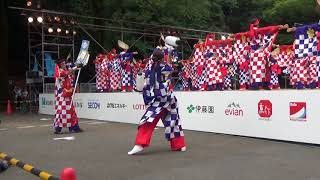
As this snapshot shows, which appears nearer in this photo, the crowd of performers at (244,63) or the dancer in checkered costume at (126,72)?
the crowd of performers at (244,63)

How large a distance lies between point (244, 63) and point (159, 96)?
5.26 m

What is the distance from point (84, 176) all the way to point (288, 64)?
12.1m

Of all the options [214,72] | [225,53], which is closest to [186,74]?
[225,53]

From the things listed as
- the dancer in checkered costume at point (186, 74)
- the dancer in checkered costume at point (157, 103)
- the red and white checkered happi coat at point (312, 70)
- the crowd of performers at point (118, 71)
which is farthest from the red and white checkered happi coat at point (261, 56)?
the dancer in checkered costume at point (186, 74)

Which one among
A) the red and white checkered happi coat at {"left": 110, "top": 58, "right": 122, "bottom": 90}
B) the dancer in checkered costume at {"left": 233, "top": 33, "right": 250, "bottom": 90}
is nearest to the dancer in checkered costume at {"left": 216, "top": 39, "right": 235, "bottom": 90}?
the dancer in checkered costume at {"left": 233, "top": 33, "right": 250, "bottom": 90}

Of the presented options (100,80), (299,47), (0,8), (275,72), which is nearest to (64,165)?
(299,47)

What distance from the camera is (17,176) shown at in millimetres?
7473

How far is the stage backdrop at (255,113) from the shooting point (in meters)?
9.94

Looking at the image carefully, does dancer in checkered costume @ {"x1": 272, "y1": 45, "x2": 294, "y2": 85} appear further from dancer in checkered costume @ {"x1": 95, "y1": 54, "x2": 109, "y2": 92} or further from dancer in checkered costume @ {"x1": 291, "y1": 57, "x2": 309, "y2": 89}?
dancer in checkered costume @ {"x1": 95, "y1": 54, "x2": 109, "y2": 92}

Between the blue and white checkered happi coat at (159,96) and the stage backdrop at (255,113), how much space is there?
8.30ft

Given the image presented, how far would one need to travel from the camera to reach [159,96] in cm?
921

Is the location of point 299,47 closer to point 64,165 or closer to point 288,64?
point 288,64

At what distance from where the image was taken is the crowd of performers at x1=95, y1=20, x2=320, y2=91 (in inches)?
501

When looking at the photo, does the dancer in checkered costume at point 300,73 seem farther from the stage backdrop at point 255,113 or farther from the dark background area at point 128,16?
the dark background area at point 128,16
